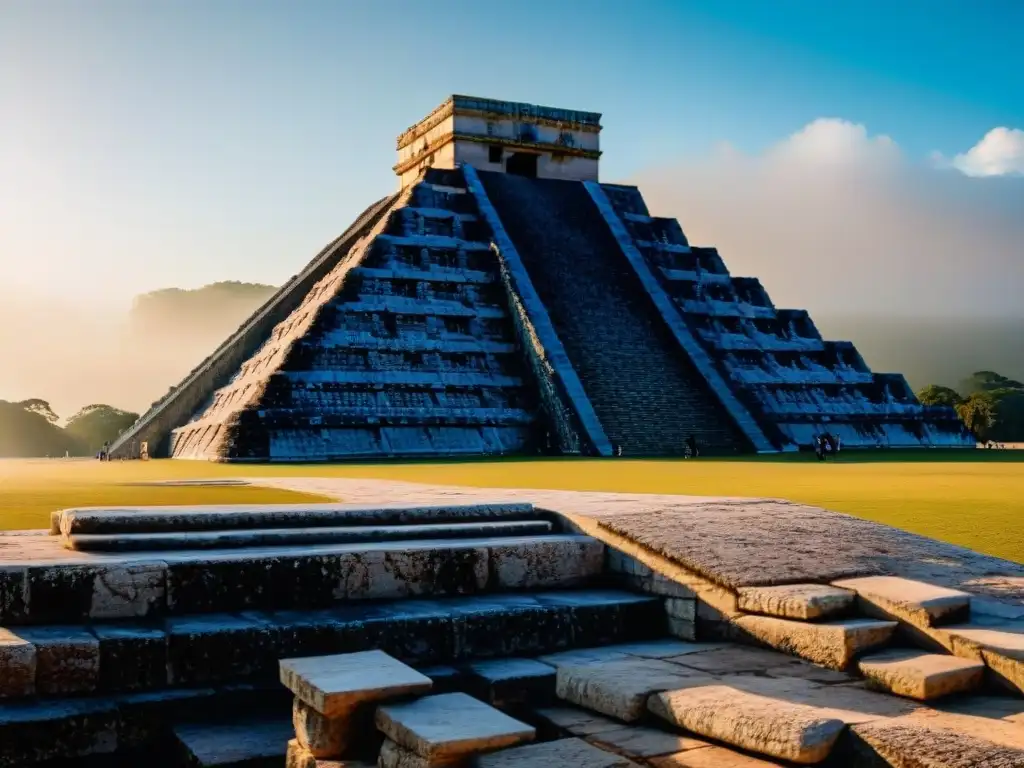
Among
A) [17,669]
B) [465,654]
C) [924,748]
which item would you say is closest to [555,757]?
[924,748]

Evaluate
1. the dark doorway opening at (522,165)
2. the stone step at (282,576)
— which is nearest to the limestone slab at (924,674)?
the stone step at (282,576)

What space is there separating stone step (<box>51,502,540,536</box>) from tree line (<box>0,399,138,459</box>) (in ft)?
184

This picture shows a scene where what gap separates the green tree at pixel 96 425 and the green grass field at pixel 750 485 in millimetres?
46044

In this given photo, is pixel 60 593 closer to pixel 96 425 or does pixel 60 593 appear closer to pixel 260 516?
pixel 260 516

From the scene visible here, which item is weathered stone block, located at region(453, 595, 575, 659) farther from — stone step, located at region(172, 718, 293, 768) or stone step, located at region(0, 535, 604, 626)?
stone step, located at region(172, 718, 293, 768)

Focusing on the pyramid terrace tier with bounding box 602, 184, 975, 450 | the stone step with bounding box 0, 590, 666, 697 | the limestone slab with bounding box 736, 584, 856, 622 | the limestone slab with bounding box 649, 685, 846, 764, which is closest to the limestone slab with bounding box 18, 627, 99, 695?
the stone step with bounding box 0, 590, 666, 697

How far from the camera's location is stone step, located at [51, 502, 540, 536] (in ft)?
23.5

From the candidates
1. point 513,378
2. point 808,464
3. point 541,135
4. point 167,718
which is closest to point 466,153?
point 541,135

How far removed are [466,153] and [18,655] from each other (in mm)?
33366

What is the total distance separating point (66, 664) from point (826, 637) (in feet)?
13.2

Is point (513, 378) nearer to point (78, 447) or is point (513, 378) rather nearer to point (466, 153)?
point (466, 153)

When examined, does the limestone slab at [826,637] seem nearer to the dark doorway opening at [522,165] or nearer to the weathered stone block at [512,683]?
the weathered stone block at [512,683]

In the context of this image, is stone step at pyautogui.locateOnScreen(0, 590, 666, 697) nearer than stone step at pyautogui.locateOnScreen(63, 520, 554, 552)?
Yes

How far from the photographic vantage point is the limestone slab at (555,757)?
4.72 metres
